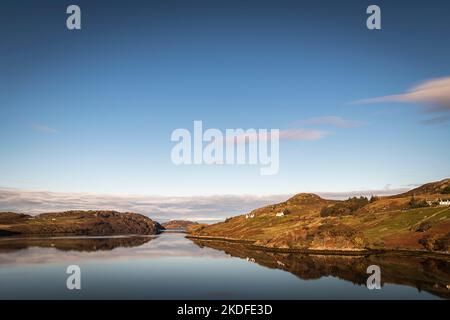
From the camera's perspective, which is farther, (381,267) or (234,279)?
(381,267)

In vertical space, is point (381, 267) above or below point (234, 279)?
below

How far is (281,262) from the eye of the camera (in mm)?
131000

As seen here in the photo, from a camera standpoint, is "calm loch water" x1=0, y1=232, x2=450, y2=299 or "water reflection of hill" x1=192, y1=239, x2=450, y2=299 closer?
"calm loch water" x1=0, y1=232, x2=450, y2=299

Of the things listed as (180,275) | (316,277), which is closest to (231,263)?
(180,275)

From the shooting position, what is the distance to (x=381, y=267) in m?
110

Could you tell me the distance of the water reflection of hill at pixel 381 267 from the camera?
85.7m

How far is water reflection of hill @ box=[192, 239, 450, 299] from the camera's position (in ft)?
281

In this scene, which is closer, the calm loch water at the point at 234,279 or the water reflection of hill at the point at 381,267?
the calm loch water at the point at 234,279

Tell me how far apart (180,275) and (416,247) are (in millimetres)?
92727
